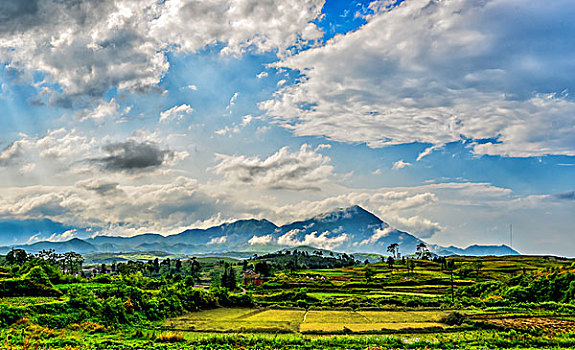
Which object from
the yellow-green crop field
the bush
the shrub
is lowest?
the yellow-green crop field

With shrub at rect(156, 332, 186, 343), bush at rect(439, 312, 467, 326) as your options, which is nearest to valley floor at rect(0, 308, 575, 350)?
shrub at rect(156, 332, 186, 343)

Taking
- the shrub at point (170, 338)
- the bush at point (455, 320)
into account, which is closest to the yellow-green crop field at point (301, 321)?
the bush at point (455, 320)

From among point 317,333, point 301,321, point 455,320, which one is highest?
point 455,320

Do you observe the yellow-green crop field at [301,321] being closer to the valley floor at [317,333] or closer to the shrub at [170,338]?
the valley floor at [317,333]

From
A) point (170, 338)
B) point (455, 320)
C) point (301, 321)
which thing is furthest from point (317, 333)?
point (455, 320)

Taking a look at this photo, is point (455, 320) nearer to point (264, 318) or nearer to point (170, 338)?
point (264, 318)

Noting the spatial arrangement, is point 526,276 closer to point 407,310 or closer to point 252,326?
point 407,310

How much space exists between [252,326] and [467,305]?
3543 cm

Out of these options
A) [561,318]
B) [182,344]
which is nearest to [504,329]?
[561,318]

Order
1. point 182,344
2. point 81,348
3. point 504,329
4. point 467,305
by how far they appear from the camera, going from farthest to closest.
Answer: point 467,305, point 504,329, point 182,344, point 81,348

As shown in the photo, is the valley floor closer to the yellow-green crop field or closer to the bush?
the yellow-green crop field

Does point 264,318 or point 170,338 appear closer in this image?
point 170,338

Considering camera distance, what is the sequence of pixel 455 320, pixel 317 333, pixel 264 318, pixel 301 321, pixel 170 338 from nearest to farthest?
pixel 170 338 < pixel 317 333 < pixel 455 320 < pixel 301 321 < pixel 264 318

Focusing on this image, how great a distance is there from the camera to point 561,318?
140ft
